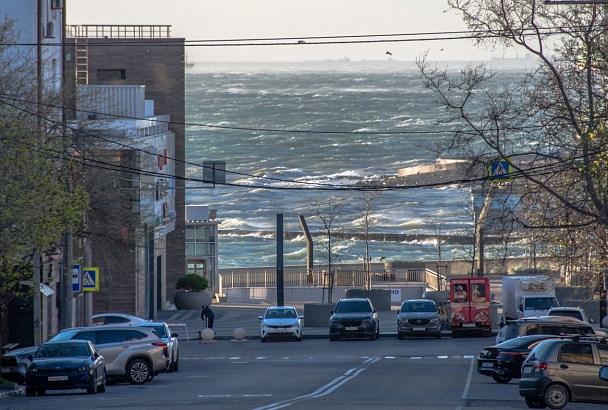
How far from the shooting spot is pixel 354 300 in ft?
134

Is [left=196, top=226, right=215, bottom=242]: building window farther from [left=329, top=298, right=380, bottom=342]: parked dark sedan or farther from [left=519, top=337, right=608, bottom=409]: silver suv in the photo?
[left=519, top=337, right=608, bottom=409]: silver suv

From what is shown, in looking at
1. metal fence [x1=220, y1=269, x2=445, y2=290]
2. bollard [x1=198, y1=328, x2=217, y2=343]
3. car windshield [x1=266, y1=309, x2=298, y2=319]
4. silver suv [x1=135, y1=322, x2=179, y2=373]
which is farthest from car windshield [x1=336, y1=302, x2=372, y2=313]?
metal fence [x1=220, y1=269, x2=445, y2=290]

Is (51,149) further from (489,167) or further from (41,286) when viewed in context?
(489,167)

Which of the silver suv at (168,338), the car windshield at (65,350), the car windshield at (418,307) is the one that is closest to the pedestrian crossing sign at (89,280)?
the silver suv at (168,338)

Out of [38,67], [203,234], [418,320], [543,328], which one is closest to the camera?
[543,328]

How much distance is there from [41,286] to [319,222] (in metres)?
86.1

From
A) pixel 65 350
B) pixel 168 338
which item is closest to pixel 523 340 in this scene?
pixel 168 338

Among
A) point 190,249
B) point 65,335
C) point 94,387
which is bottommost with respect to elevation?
point 94,387

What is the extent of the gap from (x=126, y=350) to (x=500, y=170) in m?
10.9

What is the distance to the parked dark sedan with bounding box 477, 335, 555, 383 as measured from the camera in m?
24.1

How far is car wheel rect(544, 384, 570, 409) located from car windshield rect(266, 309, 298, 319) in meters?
23.2

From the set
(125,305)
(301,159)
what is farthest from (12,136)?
(301,159)

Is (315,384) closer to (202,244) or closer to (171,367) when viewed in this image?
(171,367)

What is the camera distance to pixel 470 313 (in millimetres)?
41719
